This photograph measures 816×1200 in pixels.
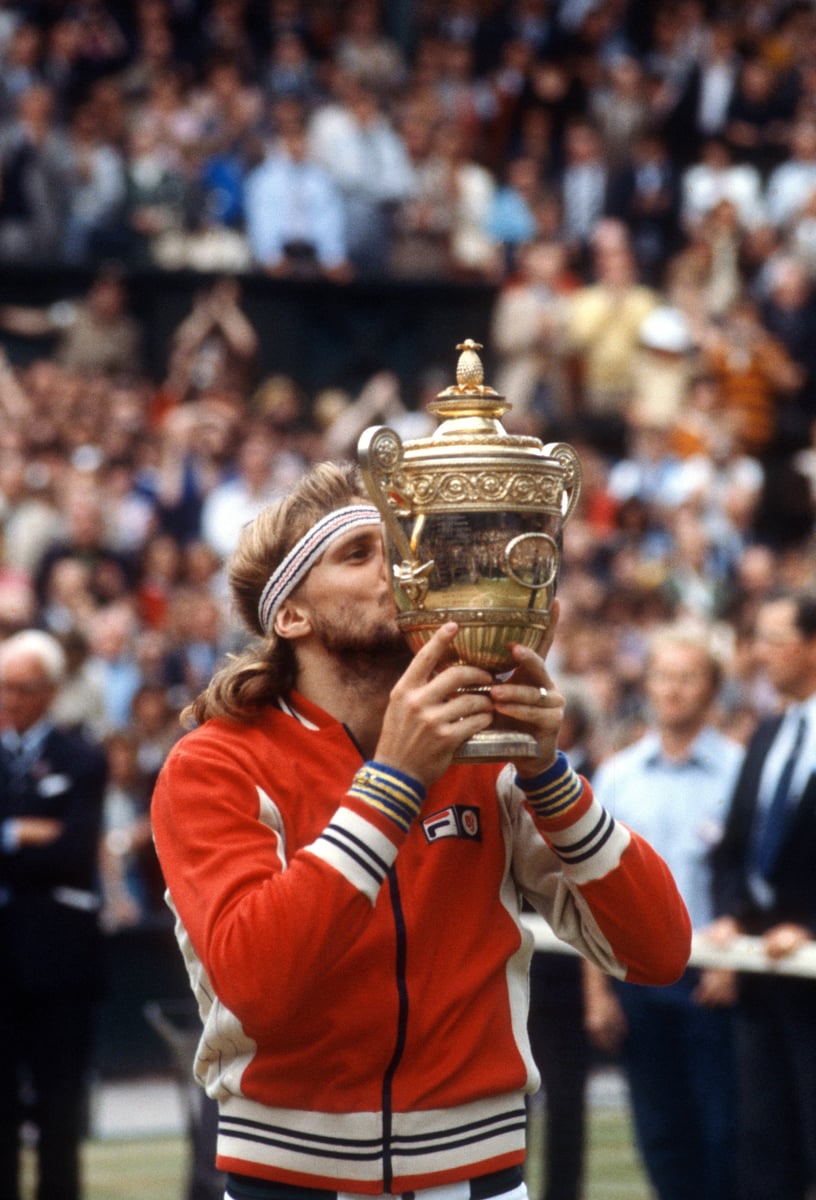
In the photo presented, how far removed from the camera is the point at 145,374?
49.9 feet

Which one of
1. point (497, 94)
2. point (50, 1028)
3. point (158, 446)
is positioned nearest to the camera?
point (50, 1028)

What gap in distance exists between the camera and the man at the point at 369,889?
2.88 metres

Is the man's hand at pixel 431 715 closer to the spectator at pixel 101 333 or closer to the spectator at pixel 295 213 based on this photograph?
the spectator at pixel 101 333

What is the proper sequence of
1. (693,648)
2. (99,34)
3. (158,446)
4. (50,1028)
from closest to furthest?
(693,648)
(50,1028)
(158,446)
(99,34)

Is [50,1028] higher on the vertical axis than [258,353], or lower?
lower

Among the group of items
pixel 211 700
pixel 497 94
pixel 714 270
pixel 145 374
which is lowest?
pixel 211 700

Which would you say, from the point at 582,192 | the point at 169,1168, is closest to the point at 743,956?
the point at 169,1168

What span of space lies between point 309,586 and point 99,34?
14.3m

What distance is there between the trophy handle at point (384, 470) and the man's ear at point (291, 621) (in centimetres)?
34

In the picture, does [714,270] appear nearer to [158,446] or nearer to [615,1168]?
[158,446]

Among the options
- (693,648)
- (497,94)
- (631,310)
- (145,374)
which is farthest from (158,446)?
(693,648)

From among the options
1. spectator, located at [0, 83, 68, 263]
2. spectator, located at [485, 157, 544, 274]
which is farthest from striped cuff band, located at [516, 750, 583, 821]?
spectator, located at [485, 157, 544, 274]

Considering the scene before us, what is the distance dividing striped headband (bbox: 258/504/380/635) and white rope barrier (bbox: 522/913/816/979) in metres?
2.87

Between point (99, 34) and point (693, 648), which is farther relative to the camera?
point (99, 34)
